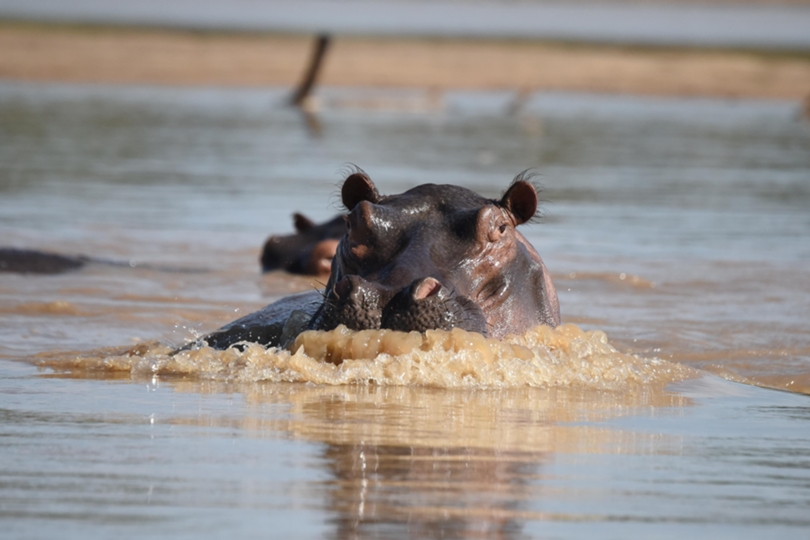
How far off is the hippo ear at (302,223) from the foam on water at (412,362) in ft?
15.2

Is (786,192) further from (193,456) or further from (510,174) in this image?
(193,456)

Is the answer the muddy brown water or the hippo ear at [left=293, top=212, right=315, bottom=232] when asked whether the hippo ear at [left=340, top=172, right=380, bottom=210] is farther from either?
the hippo ear at [left=293, top=212, right=315, bottom=232]

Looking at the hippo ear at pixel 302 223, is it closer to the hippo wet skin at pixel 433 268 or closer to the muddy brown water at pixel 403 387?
the muddy brown water at pixel 403 387

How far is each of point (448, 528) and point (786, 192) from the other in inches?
571

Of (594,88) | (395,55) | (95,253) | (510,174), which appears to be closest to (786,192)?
(510,174)

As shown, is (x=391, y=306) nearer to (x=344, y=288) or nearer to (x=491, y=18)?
(x=344, y=288)

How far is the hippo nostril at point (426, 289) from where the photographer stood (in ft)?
15.7

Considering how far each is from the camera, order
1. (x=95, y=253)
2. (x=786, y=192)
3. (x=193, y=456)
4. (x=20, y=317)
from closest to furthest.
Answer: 1. (x=193, y=456)
2. (x=20, y=317)
3. (x=95, y=253)
4. (x=786, y=192)

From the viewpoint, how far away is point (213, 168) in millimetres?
18219

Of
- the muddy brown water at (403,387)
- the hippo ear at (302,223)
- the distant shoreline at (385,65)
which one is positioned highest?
the distant shoreline at (385,65)

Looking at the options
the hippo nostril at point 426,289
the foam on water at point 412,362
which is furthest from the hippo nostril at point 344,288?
the hippo nostril at point 426,289

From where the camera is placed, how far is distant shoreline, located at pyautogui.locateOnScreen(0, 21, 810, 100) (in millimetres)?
37062

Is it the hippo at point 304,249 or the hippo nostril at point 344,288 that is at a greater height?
the hippo at point 304,249

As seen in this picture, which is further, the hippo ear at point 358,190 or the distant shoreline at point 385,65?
the distant shoreline at point 385,65
